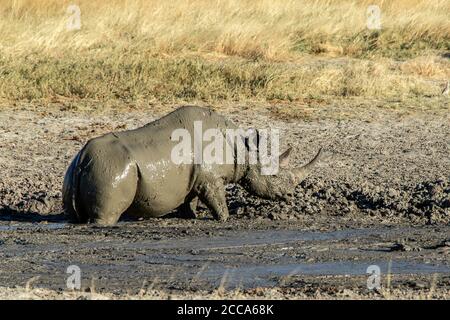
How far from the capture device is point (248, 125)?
15.2m

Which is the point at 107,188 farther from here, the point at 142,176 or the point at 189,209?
the point at 189,209

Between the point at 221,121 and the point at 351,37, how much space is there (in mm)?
9149

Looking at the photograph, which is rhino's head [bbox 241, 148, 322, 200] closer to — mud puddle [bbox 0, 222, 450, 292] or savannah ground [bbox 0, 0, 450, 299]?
savannah ground [bbox 0, 0, 450, 299]

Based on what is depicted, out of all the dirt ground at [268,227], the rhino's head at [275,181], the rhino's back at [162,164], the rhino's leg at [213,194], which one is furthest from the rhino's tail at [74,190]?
the rhino's head at [275,181]

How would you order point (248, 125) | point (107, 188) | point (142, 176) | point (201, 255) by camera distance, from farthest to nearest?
1. point (248, 125)
2. point (142, 176)
3. point (107, 188)
4. point (201, 255)

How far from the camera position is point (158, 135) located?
11172 mm

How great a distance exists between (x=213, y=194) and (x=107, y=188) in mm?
1061

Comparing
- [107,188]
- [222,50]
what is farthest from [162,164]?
[222,50]

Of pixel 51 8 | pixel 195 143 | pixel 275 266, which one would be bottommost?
pixel 275 266

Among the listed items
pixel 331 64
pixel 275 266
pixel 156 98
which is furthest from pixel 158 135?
pixel 331 64

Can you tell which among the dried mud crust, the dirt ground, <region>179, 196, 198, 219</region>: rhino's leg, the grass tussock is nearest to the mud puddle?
the dirt ground

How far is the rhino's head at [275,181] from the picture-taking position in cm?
1172

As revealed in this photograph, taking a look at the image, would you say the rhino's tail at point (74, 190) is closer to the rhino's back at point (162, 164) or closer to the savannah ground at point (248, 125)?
the savannah ground at point (248, 125)
